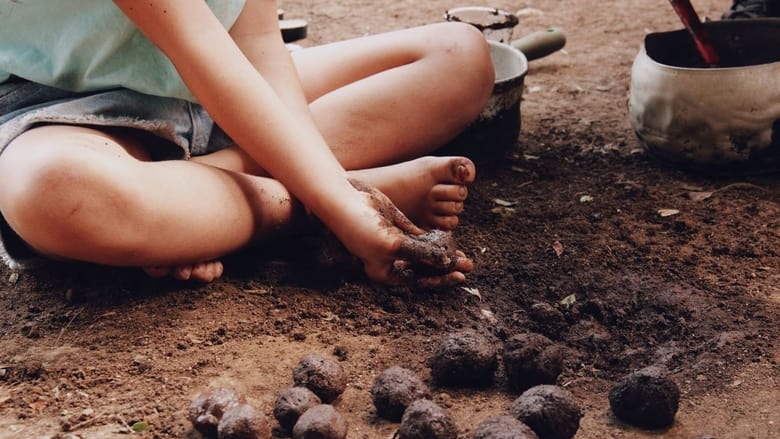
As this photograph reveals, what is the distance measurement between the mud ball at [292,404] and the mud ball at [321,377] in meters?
0.03

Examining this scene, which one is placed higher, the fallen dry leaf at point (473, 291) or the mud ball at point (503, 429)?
the mud ball at point (503, 429)

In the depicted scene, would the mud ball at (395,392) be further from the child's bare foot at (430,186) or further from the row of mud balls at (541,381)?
the child's bare foot at (430,186)

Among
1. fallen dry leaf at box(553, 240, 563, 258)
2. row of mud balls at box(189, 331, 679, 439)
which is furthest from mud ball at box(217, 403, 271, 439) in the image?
fallen dry leaf at box(553, 240, 563, 258)

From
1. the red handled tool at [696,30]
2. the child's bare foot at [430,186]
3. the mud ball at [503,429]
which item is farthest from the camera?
the red handled tool at [696,30]

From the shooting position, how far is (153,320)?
6.02ft

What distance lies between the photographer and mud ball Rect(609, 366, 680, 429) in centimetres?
143

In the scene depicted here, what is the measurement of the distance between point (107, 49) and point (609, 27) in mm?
2776

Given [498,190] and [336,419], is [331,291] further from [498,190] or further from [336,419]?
[498,190]

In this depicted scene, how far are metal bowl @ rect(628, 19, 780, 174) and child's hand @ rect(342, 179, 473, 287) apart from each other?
34.5 inches

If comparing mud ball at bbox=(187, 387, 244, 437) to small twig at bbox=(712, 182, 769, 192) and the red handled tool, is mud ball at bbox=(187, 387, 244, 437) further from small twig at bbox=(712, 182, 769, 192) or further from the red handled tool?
the red handled tool

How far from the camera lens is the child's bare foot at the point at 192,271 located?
190cm

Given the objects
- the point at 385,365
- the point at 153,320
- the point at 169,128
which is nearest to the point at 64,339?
the point at 153,320

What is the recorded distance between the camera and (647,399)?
1.43 m

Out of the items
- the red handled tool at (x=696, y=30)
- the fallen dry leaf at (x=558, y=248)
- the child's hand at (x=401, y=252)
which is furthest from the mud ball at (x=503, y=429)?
the red handled tool at (x=696, y=30)
